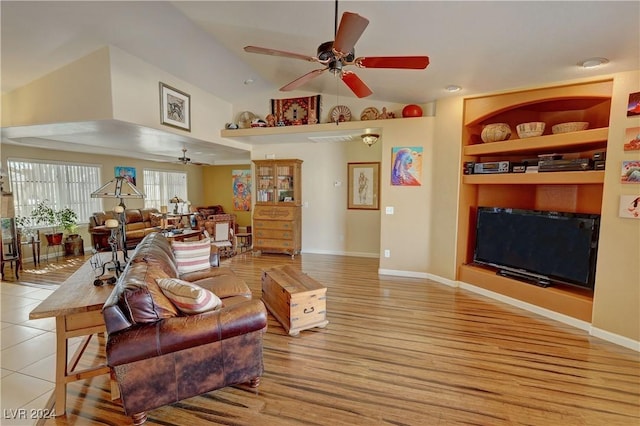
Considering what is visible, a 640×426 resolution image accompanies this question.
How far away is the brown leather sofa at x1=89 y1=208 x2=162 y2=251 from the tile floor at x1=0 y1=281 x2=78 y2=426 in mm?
2693

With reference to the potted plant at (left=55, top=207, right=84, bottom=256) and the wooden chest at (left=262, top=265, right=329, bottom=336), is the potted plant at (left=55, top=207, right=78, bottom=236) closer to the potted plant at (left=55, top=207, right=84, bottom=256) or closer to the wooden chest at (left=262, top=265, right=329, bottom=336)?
the potted plant at (left=55, top=207, right=84, bottom=256)

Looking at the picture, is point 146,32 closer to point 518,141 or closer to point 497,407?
Result: point 518,141

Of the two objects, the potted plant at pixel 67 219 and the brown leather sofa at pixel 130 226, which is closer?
the potted plant at pixel 67 219

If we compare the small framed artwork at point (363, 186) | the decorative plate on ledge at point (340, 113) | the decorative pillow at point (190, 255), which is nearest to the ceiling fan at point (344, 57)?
the decorative pillow at point (190, 255)

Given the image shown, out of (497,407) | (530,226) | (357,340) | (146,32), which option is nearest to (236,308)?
(357,340)

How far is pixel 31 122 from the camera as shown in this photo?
12.6 feet

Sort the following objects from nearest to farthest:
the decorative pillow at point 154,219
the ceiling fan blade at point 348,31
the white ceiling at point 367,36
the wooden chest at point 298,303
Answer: the ceiling fan blade at point 348,31
the white ceiling at point 367,36
the wooden chest at point 298,303
the decorative pillow at point 154,219

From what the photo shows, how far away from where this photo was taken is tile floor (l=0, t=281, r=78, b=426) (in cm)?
200

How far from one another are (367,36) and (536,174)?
2.55 metres

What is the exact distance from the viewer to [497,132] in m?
3.84

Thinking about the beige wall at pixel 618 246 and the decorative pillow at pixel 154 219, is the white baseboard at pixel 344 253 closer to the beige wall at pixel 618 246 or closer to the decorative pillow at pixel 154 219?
the beige wall at pixel 618 246

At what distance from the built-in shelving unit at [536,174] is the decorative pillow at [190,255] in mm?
3535

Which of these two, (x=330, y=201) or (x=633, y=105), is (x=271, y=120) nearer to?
(x=330, y=201)

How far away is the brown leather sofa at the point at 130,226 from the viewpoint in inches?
252
